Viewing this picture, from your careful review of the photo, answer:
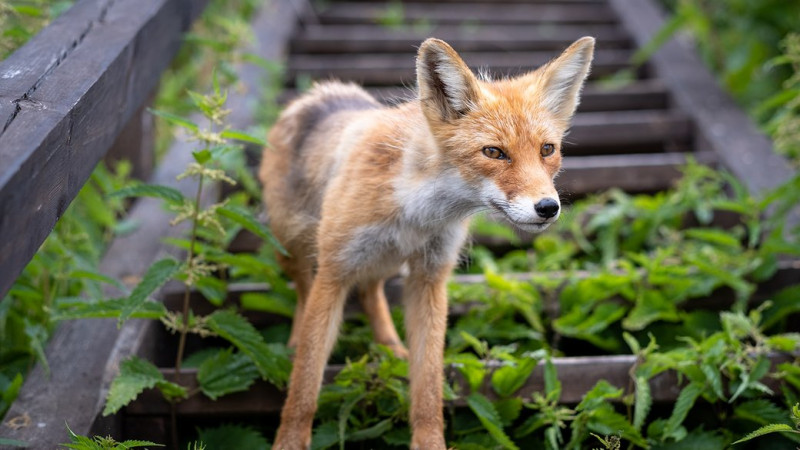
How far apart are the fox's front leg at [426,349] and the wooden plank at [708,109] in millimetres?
2322

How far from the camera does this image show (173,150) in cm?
487

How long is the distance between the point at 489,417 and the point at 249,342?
0.93 m

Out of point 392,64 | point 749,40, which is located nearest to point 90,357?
point 392,64

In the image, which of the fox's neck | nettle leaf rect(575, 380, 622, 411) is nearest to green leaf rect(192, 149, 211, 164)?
the fox's neck

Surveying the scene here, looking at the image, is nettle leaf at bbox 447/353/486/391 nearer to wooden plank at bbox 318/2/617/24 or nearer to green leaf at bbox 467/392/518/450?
green leaf at bbox 467/392/518/450

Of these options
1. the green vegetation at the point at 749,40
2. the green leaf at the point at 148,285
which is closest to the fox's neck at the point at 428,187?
the green leaf at the point at 148,285

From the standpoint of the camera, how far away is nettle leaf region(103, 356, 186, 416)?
108 inches

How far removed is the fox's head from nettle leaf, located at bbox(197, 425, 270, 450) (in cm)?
124

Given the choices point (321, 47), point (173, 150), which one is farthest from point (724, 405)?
point (321, 47)

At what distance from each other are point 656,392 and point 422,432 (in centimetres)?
103

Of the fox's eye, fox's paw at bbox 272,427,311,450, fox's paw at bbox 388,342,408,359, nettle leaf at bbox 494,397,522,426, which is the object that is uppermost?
the fox's eye

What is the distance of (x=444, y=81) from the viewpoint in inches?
112

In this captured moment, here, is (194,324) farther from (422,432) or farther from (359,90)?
(359,90)

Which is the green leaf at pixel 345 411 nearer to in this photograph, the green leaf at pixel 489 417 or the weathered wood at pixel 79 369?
the green leaf at pixel 489 417
